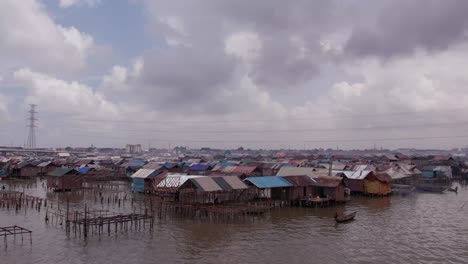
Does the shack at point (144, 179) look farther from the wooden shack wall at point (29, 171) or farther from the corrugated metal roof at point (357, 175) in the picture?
the wooden shack wall at point (29, 171)

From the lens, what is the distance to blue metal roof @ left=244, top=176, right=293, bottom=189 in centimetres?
3991

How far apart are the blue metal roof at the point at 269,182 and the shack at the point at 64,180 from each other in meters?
25.8

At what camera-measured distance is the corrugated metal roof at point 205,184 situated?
34.9 metres

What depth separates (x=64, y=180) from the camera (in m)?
52.3

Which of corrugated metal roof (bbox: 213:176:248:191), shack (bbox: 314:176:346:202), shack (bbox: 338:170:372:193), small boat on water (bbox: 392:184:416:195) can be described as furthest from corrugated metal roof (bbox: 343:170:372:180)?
corrugated metal roof (bbox: 213:176:248:191)

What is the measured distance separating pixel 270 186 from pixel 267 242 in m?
14.7

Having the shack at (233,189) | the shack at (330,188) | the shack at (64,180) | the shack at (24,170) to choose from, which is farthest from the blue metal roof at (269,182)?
the shack at (24,170)

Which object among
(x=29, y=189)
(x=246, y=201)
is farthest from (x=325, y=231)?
(x=29, y=189)

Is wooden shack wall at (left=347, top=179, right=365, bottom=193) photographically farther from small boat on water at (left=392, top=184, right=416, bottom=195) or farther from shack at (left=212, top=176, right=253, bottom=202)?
shack at (left=212, top=176, right=253, bottom=202)

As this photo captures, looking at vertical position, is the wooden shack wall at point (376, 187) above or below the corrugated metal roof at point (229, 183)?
below

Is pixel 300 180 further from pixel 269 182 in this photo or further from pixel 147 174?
pixel 147 174

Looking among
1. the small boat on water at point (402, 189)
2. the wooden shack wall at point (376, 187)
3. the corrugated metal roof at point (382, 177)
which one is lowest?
the small boat on water at point (402, 189)

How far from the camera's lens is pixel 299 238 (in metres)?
27.0

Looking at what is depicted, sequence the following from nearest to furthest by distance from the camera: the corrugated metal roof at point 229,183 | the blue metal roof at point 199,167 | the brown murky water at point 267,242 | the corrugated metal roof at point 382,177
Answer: the brown murky water at point 267,242 → the corrugated metal roof at point 229,183 → the corrugated metal roof at point 382,177 → the blue metal roof at point 199,167
